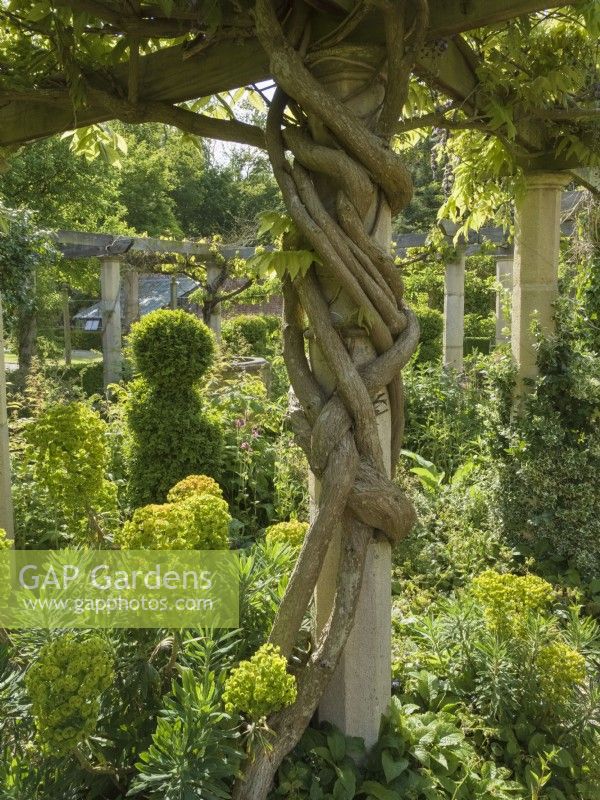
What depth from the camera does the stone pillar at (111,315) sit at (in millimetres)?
10586

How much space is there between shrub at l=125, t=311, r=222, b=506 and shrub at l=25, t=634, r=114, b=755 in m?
2.92

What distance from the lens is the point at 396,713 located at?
7.07ft


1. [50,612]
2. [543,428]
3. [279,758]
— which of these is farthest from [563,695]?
[543,428]

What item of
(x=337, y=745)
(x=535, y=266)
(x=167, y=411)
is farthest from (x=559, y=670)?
(x=167, y=411)

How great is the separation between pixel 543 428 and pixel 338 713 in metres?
2.08

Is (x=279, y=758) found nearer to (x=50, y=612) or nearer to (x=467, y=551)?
(x=50, y=612)

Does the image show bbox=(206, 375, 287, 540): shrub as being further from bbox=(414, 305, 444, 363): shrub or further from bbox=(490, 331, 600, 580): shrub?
bbox=(414, 305, 444, 363): shrub

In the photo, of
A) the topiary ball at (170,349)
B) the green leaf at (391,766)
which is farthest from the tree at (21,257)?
the green leaf at (391,766)

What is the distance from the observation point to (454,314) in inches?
320

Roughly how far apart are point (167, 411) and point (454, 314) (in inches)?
183

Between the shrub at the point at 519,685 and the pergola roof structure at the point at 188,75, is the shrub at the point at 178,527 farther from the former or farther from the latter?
the pergola roof structure at the point at 188,75

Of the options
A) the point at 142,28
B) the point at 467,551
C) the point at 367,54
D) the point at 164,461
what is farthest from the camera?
the point at 164,461

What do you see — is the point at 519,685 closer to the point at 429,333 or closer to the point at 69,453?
the point at 69,453

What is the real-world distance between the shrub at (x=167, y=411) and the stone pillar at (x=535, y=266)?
2009 millimetres
